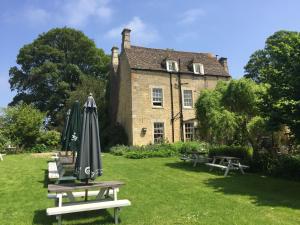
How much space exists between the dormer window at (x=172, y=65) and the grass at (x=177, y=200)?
52.3 ft

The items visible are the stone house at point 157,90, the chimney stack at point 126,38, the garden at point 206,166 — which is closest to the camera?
the garden at point 206,166

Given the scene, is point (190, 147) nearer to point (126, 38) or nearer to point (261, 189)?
point (126, 38)

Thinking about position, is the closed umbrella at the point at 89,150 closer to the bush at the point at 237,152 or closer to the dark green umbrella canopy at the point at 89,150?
the dark green umbrella canopy at the point at 89,150

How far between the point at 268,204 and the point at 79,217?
4.92 m

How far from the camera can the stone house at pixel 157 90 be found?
2655 centimetres

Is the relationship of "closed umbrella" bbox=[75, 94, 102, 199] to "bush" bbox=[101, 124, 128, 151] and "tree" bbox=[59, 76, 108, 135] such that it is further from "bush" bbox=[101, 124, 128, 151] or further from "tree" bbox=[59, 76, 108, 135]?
"tree" bbox=[59, 76, 108, 135]

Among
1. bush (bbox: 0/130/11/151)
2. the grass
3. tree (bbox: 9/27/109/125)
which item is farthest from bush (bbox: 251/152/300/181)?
tree (bbox: 9/27/109/125)

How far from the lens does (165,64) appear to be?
2841 cm

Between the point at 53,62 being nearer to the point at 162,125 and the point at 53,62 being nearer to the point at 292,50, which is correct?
the point at 162,125

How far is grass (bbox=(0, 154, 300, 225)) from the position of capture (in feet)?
23.4

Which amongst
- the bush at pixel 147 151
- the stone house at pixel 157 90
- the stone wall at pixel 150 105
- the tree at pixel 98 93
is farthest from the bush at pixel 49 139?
the stone wall at pixel 150 105

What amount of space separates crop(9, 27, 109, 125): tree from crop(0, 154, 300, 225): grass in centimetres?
2699

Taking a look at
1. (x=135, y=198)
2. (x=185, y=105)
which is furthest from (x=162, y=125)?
(x=135, y=198)

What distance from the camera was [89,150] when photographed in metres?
7.17
